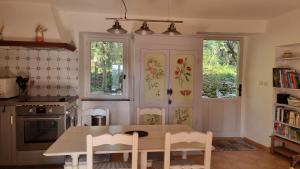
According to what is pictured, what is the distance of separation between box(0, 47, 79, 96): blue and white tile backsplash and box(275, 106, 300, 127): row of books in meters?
3.34

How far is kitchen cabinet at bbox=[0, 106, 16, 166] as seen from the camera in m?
3.17

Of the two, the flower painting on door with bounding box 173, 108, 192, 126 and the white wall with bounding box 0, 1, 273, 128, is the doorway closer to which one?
the white wall with bounding box 0, 1, 273, 128

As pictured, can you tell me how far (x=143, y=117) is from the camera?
3898mm

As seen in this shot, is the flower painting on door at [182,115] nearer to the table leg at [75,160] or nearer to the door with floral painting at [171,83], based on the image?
the door with floral painting at [171,83]

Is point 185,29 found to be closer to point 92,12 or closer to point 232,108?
point 92,12

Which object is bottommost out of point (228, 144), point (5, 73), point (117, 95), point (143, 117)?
point (228, 144)

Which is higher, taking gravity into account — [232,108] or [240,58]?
[240,58]

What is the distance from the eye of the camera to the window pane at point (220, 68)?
Answer: 4840 mm

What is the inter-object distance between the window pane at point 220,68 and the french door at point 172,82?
95 cm

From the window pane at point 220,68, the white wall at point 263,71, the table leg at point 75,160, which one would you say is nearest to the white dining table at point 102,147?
the table leg at point 75,160

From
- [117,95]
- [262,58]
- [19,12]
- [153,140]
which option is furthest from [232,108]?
[19,12]

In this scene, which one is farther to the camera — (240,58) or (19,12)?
(240,58)

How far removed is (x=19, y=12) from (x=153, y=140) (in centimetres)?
273

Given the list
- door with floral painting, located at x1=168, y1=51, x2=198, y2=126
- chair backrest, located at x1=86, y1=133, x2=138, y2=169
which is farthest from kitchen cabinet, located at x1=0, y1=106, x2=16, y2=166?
door with floral painting, located at x1=168, y1=51, x2=198, y2=126
